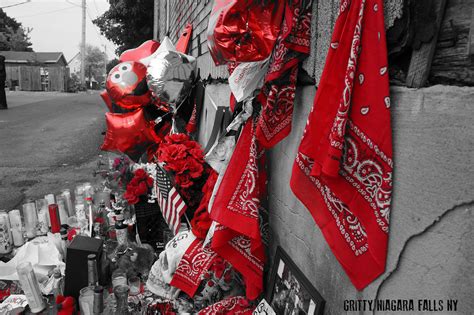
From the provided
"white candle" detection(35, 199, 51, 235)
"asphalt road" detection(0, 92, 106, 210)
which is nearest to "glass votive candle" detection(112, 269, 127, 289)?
"white candle" detection(35, 199, 51, 235)

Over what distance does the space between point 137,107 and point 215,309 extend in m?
2.91

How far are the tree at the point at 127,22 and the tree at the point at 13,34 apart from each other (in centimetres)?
3785

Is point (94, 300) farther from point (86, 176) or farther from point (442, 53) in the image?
point (86, 176)

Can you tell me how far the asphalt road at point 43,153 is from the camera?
19.8 ft

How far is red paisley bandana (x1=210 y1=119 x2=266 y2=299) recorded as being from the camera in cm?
188

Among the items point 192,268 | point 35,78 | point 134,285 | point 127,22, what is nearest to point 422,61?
point 192,268

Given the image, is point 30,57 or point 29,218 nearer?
point 29,218

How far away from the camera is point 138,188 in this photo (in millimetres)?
3367

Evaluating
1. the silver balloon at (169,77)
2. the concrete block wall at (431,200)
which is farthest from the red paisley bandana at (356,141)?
the silver balloon at (169,77)

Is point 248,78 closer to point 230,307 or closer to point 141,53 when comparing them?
point 230,307

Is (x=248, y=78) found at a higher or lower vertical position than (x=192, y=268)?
higher

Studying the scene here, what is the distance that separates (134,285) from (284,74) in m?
1.97

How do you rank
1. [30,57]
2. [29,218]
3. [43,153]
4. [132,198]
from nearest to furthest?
1. [132,198]
2. [29,218]
3. [43,153]
4. [30,57]

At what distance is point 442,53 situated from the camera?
106 centimetres
